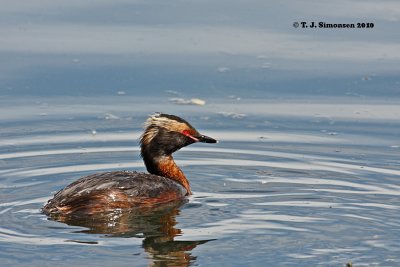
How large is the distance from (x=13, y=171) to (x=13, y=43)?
4.42m

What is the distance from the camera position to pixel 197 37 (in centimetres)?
1717

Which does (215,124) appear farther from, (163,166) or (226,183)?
(226,183)

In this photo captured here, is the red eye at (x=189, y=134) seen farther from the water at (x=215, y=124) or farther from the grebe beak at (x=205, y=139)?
the water at (x=215, y=124)

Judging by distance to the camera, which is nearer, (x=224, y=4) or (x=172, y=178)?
(x=172, y=178)

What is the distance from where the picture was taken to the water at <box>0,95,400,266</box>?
10227 mm

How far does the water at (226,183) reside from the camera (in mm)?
10227

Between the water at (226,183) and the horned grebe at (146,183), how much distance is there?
25 cm

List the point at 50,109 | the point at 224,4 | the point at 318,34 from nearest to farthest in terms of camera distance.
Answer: the point at 50,109, the point at 318,34, the point at 224,4

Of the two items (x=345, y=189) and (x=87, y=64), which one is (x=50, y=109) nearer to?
(x=87, y=64)

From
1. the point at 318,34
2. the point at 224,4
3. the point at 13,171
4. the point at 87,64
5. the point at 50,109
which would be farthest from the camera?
the point at 224,4

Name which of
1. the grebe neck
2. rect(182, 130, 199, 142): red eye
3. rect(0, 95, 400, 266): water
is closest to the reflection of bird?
rect(0, 95, 400, 266): water

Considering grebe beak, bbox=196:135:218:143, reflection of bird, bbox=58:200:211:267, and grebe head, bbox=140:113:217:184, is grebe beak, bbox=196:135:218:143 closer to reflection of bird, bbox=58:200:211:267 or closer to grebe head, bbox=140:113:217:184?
grebe head, bbox=140:113:217:184

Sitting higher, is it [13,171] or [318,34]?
[318,34]

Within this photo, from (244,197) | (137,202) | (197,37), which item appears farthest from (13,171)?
(197,37)
